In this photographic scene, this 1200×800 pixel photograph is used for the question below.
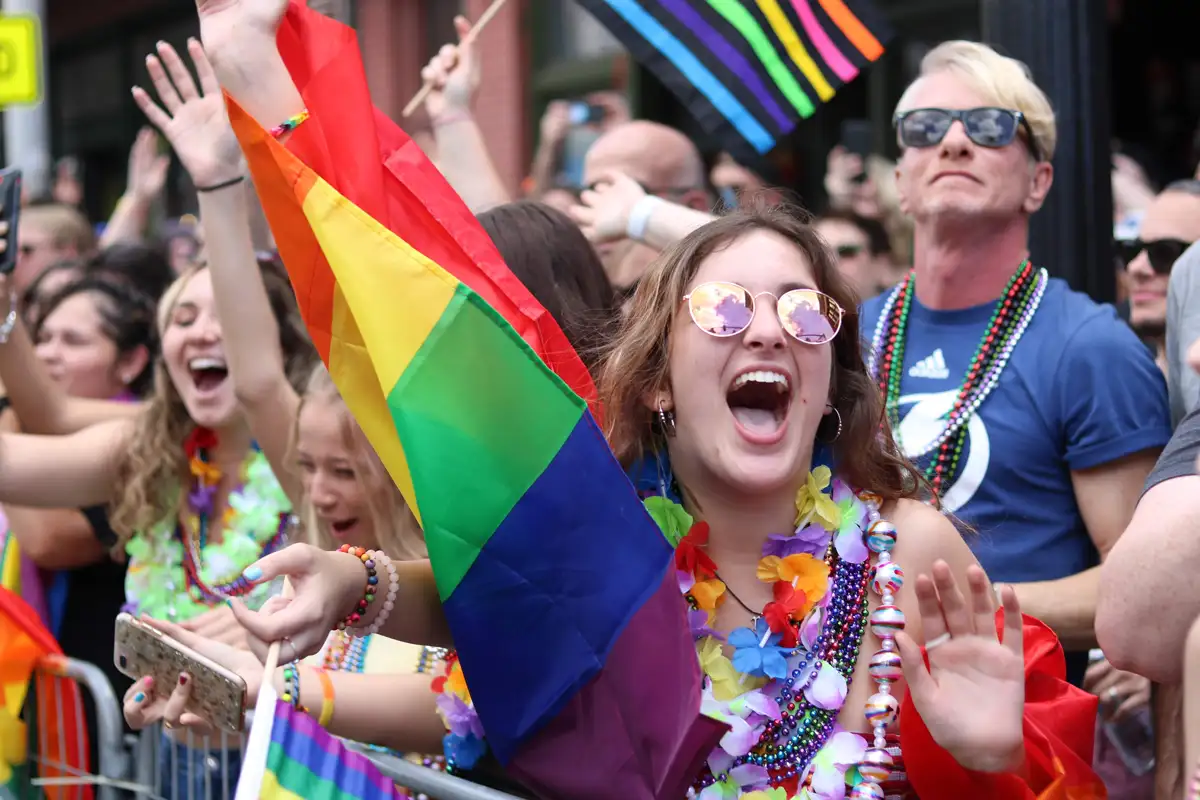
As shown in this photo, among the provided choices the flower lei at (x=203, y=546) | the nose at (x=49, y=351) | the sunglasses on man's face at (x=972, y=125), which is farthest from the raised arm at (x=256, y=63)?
the nose at (x=49, y=351)

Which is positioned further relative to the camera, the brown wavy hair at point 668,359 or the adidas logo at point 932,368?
the adidas logo at point 932,368

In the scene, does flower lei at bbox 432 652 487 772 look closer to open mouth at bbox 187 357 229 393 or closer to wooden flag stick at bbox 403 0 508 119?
open mouth at bbox 187 357 229 393

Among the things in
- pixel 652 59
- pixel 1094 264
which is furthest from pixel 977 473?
pixel 652 59

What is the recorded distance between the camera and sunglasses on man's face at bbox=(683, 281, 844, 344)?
246cm

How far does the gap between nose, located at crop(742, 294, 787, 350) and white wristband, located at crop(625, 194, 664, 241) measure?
1.22 m

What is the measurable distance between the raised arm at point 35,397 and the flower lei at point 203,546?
1.71 ft

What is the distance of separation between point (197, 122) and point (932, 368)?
178 cm

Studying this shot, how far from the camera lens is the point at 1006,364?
3.40 m

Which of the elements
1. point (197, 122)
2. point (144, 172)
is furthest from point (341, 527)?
point (144, 172)

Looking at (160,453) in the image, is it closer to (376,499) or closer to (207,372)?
(207,372)

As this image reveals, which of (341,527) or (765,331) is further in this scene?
(341,527)

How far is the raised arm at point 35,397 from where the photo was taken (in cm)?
406

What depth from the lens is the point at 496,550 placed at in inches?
84.4

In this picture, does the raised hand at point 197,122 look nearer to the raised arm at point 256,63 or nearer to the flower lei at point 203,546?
the raised arm at point 256,63
